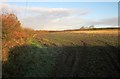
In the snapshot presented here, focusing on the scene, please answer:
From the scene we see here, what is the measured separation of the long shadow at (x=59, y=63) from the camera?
19906 millimetres

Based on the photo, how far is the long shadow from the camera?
65.3ft

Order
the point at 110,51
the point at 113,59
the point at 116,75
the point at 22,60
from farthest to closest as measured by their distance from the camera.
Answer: the point at 110,51 < the point at 113,59 < the point at 22,60 < the point at 116,75

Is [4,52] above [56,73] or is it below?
above

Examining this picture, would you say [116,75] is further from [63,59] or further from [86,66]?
[63,59]

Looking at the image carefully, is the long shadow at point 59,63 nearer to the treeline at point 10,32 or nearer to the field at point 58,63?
the field at point 58,63

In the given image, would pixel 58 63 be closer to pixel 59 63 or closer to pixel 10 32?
pixel 59 63

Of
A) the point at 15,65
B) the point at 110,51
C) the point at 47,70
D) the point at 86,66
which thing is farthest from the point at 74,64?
the point at 110,51

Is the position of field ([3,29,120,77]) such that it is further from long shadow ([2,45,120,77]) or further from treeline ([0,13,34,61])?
treeline ([0,13,34,61])

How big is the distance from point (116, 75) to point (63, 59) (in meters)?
5.77

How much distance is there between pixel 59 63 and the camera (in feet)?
74.8

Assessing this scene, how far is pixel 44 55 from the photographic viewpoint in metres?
25.0

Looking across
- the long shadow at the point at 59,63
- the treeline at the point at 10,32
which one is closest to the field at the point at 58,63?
the long shadow at the point at 59,63

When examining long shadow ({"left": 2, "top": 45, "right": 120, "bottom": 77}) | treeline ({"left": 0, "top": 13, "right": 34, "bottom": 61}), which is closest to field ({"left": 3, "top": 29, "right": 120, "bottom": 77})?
long shadow ({"left": 2, "top": 45, "right": 120, "bottom": 77})

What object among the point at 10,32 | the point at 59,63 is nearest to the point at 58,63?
the point at 59,63
